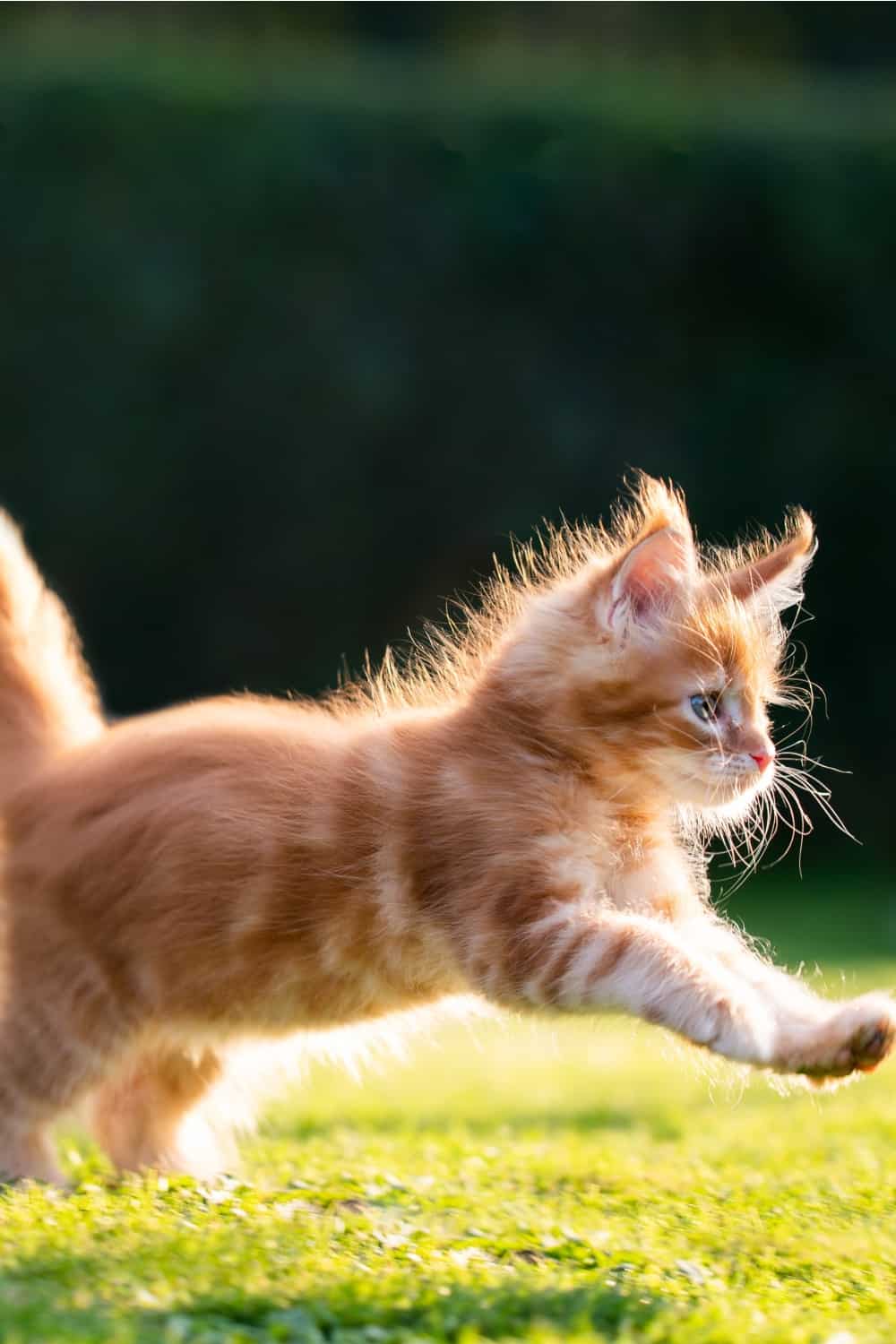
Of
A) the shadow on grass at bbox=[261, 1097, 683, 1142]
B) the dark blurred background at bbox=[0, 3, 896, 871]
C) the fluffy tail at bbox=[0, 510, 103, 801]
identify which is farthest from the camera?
the dark blurred background at bbox=[0, 3, 896, 871]

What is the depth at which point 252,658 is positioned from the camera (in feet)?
39.1

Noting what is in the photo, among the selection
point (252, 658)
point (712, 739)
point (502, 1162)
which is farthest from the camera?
point (252, 658)

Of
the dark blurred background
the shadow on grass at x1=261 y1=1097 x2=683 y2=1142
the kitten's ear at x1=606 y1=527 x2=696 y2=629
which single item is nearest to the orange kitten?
the kitten's ear at x1=606 y1=527 x2=696 y2=629

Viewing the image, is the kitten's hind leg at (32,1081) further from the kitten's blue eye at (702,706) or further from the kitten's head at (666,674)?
the kitten's blue eye at (702,706)

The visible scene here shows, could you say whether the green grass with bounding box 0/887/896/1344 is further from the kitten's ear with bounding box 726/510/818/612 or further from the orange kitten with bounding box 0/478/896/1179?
the kitten's ear with bounding box 726/510/818/612

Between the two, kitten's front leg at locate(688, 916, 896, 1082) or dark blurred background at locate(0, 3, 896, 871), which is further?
dark blurred background at locate(0, 3, 896, 871)

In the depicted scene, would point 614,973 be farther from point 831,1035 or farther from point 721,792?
point 721,792

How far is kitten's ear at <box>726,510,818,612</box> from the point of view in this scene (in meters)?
3.71

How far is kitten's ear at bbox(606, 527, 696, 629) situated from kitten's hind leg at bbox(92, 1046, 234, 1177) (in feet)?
4.86

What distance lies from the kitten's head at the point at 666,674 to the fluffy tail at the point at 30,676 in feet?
3.99

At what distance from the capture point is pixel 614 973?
10.3 ft

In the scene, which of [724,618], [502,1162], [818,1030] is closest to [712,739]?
[724,618]

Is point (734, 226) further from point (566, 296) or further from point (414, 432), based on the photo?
point (414, 432)

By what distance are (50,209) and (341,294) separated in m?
2.10
